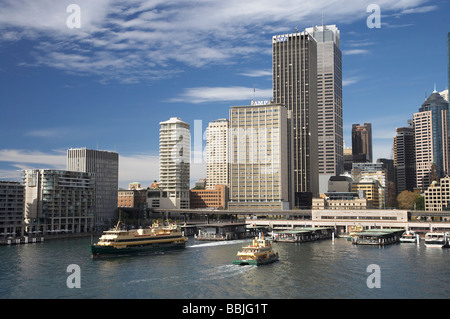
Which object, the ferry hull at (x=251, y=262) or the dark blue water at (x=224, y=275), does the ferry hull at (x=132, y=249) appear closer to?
the dark blue water at (x=224, y=275)

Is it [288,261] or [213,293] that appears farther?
[288,261]

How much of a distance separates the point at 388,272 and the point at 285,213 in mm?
119035

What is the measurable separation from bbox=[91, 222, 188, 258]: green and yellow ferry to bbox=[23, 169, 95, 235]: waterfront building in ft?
195

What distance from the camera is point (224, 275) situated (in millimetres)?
68500

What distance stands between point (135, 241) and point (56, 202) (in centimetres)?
7324

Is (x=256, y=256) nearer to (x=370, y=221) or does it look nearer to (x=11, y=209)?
(x=370, y=221)

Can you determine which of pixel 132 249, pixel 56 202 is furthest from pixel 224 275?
pixel 56 202

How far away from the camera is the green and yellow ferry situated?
90.8 m

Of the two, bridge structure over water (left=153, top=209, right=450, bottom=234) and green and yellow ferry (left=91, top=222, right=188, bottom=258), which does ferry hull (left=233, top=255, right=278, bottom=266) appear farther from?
bridge structure over water (left=153, top=209, right=450, bottom=234)

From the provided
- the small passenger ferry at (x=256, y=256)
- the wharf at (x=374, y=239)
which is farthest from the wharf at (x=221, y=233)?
the small passenger ferry at (x=256, y=256)
